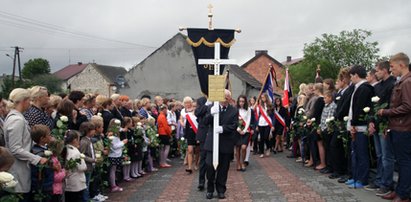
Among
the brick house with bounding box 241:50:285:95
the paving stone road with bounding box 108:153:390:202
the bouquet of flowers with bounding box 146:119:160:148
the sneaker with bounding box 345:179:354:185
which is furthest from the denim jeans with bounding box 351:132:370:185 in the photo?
the brick house with bounding box 241:50:285:95

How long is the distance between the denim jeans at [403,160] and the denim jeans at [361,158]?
1.45m

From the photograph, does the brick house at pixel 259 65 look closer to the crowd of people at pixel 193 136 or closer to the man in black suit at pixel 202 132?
the crowd of people at pixel 193 136

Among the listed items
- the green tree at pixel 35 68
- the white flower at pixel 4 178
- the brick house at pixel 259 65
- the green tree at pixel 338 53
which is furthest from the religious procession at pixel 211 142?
the green tree at pixel 35 68

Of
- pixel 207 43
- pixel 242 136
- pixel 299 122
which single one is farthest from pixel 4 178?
pixel 299 122

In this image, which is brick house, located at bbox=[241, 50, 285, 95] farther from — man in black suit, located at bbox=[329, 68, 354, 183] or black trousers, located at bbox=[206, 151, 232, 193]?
black trousers, located at bbox=[206, 151, 232, 193]

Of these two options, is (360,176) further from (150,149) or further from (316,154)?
(150,149)

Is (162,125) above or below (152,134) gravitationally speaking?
above

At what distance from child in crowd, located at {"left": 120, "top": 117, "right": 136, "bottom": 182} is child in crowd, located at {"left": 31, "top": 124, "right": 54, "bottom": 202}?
346 cm

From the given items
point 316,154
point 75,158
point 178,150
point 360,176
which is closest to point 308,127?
point 316,154

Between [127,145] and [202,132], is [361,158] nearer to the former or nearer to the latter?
[202,132]

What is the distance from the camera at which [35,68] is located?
86.1 meters

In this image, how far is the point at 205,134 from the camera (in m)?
9.54

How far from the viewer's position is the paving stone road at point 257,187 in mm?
8164

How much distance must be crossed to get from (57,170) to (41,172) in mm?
230
